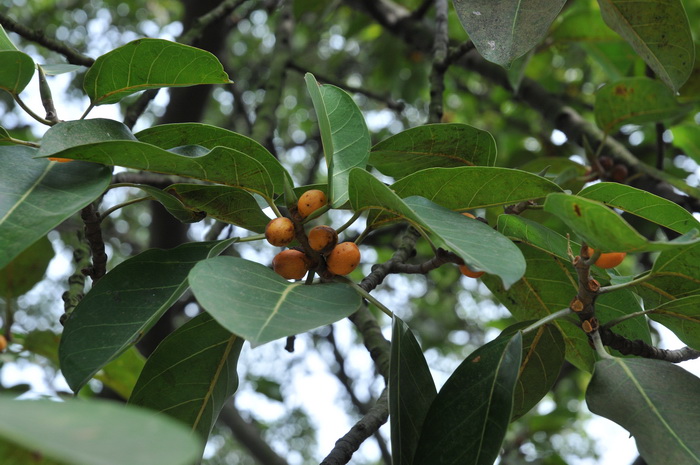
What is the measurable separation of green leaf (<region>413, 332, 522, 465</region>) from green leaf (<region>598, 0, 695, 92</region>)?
84 centimetres

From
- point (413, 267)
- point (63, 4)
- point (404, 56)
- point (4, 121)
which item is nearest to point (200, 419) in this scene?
point (413, 267)

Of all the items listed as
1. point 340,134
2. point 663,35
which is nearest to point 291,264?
point 340,134

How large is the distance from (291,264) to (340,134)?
0.26m

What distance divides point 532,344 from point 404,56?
121 inches

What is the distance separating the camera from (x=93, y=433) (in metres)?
0.42

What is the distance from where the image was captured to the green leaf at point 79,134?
0.92 meters

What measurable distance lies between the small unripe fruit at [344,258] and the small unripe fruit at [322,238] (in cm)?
1

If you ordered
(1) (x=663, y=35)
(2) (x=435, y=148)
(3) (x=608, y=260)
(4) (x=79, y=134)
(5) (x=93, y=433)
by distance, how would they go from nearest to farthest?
1. (5) (x=93, y=433)
2. (4) (x=79, y=134)
3. (3) (x=608, y=260)
4. (2) (x=435, y=148)
5. (1) (x=663, y=35)

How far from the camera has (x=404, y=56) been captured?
411 cm

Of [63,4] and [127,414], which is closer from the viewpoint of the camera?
[127,414]

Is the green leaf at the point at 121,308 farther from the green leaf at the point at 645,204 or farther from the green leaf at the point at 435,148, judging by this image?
the green leaf at the point at 645,204

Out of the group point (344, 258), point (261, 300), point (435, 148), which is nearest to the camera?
point (261, 300)

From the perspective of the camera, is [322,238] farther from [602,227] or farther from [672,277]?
[672,277]

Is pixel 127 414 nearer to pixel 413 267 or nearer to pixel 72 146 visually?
pixel 72 146
